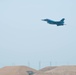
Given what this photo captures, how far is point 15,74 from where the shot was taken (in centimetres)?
13750

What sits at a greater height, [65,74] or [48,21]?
[48,21]

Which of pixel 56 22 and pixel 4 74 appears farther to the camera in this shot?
pixel 4 74

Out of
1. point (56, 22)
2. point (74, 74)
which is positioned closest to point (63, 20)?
point (56, 22)

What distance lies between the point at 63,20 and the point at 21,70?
82441 millimetres

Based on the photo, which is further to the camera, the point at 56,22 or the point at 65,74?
the point at 65,74

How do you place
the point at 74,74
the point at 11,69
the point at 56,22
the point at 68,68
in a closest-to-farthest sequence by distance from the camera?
1. the point at 56,22
2. the point at 74,74
3. the point at 68,68
4. the point at 11,69

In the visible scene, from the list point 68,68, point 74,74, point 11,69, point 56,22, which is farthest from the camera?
point 11,69

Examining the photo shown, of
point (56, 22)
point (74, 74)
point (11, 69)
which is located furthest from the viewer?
point (11, 69)

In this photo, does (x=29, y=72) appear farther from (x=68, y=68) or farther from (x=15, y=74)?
(x=68, y=68)

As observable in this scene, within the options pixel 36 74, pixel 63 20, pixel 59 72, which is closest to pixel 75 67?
pixel 59 72

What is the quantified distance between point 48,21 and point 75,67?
79517mm

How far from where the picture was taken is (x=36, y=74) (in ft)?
422

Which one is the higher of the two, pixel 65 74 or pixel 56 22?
pixel 56 22

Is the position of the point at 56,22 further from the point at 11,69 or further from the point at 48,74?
the point at 11,69
